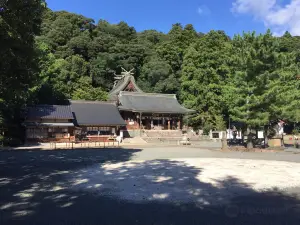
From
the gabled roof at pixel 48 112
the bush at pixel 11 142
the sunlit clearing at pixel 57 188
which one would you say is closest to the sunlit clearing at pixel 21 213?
the sunlit clearing at pixel 57 188

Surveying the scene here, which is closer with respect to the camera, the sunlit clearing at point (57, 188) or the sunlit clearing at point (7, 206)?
the sunlit clearing at point (7, 206)

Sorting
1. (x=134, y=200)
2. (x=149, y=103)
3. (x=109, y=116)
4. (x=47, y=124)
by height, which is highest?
(x=149, y=103)

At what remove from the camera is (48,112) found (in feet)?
96.2

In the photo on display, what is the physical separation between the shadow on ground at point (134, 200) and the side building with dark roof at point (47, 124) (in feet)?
55.8

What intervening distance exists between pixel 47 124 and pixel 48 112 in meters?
1.69

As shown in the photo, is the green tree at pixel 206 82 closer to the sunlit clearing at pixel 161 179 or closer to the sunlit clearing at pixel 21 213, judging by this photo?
the sunlit clearing at pixel 161 179

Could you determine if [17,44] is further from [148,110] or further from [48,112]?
[148,110]

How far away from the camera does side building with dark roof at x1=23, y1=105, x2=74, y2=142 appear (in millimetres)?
27734

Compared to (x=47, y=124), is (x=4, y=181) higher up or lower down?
lower down

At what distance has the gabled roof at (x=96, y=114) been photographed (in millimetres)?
31672

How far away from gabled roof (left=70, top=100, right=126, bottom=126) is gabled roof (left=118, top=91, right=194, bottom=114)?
7.69ft

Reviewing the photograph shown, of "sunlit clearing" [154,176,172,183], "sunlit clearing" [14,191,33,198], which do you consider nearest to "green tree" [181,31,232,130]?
"sunlit clearing" [154,176,172,183]

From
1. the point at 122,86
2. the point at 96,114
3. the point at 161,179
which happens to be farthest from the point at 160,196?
the point at 122,86

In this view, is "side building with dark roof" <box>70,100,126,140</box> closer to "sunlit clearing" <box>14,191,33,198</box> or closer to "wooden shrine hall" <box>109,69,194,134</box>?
"wooden shrine hall" <box>109,69,194,134</box>
